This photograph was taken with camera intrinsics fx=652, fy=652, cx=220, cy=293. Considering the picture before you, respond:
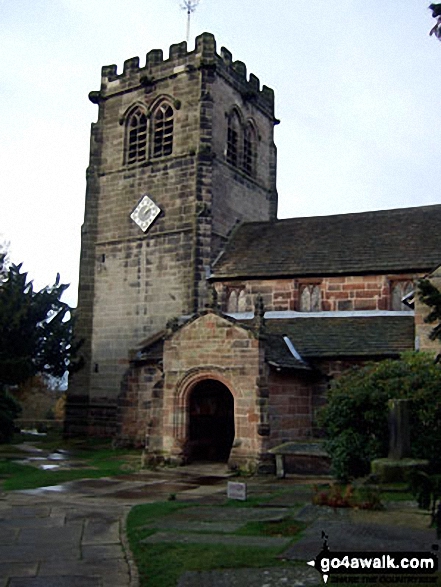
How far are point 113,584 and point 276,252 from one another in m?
20.1

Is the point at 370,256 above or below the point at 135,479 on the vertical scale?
above

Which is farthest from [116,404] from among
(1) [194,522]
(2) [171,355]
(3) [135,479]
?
(1) [194,522]

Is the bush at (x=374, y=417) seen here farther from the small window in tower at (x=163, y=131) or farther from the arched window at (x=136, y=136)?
the arched window at (x=136, y=136)

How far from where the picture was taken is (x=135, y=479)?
55.9 feet

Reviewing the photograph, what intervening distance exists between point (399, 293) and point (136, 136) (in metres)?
Answer: 15.0

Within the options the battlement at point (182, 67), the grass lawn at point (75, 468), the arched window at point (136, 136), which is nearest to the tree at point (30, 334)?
the grass lawn at point (75, 468)

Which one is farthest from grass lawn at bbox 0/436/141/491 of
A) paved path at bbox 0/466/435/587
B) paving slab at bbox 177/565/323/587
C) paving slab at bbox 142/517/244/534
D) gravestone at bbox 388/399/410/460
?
paving slab at bbox 177/565/323/587

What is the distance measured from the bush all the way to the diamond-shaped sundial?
1627 cm

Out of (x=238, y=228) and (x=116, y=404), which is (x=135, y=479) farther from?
(x=238, y=228)

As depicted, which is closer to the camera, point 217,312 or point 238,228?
point 217,312

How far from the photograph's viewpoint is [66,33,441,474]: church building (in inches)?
782

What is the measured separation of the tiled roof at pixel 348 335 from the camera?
20719 millimetres

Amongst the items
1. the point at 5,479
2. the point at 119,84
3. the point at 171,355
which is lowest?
the point at 5,479

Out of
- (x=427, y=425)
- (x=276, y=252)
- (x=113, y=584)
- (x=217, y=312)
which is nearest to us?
(x=113, y=584)
